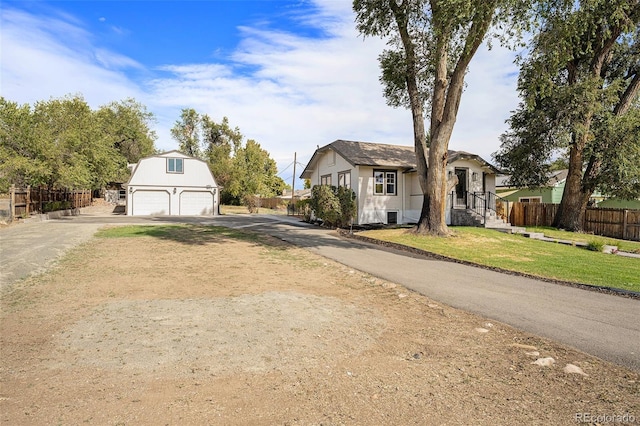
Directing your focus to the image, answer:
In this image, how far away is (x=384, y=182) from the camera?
911 inches

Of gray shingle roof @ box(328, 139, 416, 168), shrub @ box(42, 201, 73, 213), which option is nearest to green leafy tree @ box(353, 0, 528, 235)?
gray shingle roof @ box(328, 139, 416, 168)

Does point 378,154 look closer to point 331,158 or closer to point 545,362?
point 331,158

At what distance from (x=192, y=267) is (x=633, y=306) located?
9.53 meters

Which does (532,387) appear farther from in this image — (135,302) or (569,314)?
(135,302)

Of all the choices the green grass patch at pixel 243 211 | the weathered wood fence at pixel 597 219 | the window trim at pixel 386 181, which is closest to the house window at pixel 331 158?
the window trim at pixel 386 181

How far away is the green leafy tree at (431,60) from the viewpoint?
42.9ft

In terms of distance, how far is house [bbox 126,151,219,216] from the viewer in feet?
114

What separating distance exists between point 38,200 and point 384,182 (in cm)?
2335

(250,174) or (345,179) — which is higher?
(250,174)

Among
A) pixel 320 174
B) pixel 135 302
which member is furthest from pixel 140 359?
pixel 320 174

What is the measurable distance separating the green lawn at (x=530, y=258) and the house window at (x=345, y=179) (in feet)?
19.8

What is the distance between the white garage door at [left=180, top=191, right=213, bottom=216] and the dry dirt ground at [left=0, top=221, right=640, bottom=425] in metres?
29.6

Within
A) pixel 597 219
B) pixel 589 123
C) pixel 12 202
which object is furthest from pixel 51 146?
pixel 597 219

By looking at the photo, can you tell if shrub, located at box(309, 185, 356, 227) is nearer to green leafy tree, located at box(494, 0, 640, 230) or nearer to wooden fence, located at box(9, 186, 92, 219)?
green leafy tree, located at box(494, 0, 640, 230)
